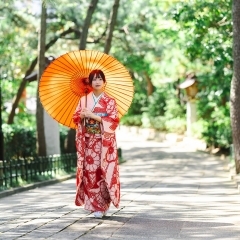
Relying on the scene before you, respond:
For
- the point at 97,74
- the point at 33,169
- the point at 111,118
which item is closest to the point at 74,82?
the point at 97,74

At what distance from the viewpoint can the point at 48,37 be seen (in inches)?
1040

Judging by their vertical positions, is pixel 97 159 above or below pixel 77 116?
below

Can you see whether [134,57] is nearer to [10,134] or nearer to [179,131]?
[10,134]

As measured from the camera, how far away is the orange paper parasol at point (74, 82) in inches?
387

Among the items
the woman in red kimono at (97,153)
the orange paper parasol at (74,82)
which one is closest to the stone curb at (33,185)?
the orange paper parasol at (74,82)

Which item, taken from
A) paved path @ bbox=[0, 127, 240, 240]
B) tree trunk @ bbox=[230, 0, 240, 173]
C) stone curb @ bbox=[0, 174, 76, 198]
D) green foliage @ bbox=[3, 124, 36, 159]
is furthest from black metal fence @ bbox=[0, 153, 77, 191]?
tree trunk @ bbox=[230, 0, 240, 173]

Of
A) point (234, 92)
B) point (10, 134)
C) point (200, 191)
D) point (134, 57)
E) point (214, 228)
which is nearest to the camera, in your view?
point (214, 228)

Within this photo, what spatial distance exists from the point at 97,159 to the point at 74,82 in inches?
48.3

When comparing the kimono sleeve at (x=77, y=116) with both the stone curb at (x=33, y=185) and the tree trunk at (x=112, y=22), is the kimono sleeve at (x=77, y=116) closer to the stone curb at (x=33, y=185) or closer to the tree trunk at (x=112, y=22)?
the stone curb at (x=33, y=185)

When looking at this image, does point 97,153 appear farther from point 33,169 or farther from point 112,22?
point 112,22

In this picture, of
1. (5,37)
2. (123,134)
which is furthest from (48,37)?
(123,134)

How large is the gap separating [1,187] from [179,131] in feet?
82.3

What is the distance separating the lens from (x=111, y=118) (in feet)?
30.8

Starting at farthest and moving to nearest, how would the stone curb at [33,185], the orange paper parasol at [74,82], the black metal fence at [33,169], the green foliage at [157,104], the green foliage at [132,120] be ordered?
1. the green foliage at [132,120]
2. the green foliage at [157,104]
3. the black metal fence at [33,169]
4. the stone curb at [33,185]
5. the orange paper parasol at [74,82]
